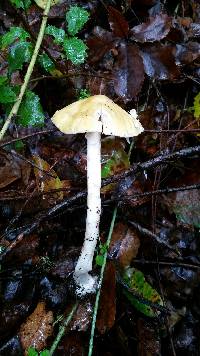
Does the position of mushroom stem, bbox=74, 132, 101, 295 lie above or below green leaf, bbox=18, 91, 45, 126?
below

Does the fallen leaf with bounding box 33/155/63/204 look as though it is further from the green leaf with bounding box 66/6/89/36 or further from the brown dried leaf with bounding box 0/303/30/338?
the green leaf with bounding box 66/6/89/36

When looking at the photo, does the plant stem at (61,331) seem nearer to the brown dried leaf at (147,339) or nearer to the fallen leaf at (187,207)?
the brown dried leaf at (147,339)

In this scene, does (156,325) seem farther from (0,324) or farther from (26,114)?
(26,114)

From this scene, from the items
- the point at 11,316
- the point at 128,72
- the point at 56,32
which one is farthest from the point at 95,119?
the point at 11,316

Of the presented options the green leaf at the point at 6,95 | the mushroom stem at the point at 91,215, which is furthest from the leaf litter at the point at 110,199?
the mushroom stem at the point at 91,215

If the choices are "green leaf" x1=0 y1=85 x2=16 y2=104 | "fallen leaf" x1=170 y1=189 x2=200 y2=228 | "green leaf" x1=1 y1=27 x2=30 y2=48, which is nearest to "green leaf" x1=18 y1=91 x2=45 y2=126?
"green leaf" x1=0 y1=85 x2=16 y2=104
